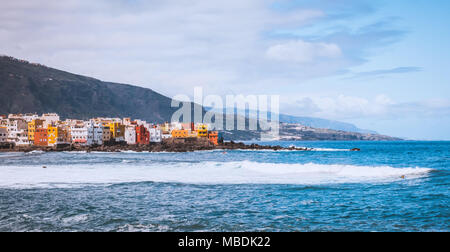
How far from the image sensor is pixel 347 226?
8219 millimetres

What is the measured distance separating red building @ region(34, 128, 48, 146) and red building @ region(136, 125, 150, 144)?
16665mm

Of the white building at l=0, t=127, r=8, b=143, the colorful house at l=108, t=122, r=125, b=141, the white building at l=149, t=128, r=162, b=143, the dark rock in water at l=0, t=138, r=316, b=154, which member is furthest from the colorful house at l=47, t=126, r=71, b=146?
the white building at l=149, t=128, r=162, b=143

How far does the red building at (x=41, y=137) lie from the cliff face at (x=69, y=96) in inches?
2352

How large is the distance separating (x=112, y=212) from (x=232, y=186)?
636 centimetres

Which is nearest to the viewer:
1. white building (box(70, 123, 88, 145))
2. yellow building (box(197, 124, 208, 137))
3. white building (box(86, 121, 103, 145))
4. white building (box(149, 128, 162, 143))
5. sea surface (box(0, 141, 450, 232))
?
sea surface (box(0, 141, 450, 232))

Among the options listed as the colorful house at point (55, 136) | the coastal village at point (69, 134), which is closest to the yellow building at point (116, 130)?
the coastal village at point (69, 134)

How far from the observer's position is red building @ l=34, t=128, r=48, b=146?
68.1 m

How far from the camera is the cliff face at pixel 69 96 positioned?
426 ft

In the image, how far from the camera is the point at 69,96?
152 meters

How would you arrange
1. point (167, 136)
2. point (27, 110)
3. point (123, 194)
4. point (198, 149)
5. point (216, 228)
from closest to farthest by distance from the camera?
point (216, 228) < point (123, 194) < point (198, 149) < point (167, 136) < point (27, 110)

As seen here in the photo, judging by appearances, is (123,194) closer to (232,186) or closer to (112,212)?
(112,212)

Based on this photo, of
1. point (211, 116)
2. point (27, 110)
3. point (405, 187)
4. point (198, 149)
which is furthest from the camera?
point (211, 116)

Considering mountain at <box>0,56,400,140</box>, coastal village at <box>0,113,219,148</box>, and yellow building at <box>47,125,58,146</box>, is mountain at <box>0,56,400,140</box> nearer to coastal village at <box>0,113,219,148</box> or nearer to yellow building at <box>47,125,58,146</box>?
coastal village at <box>0,113,219,148</box>
